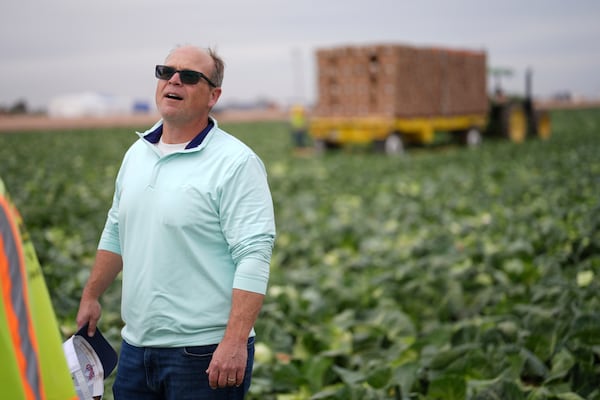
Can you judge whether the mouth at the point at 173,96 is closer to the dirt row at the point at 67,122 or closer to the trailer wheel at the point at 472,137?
the trailer wheel at the point at 472,137

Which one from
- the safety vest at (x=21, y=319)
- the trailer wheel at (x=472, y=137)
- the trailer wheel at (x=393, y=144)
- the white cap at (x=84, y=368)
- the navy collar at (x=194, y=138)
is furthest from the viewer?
the trailer wheel at (x=472, y=137)

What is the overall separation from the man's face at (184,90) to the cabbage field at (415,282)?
144 cm

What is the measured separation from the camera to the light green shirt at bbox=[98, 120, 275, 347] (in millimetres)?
1827

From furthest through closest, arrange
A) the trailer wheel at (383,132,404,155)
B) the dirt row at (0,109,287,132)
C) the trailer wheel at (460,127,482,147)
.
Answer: the dirt row at (0,109,287,132)
the trailer wheel at (460,127,482,147)
the trailer wheel at (383,132,404,155)

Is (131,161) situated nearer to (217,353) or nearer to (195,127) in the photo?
(195,127)

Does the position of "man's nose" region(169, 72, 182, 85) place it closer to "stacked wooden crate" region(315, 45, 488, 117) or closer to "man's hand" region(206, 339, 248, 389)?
"man's hand" region(206, 339, 248, 389)

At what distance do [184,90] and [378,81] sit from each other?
13.7m

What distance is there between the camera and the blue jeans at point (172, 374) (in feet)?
6.15

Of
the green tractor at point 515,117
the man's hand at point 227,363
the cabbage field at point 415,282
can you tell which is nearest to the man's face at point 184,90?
the man's hand at point 227,363

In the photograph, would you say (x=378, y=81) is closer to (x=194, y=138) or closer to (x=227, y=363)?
(x=194, y=138)

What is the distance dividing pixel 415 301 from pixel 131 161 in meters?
2.72

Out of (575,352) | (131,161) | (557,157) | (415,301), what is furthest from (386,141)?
(131,161)

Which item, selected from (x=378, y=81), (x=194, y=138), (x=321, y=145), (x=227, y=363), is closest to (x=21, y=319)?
(x=227, y=363)

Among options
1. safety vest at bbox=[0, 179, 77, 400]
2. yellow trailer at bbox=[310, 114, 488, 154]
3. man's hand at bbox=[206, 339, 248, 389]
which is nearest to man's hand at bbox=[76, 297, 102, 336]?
man's hand at bbox=[206, 339, 248, 389]
